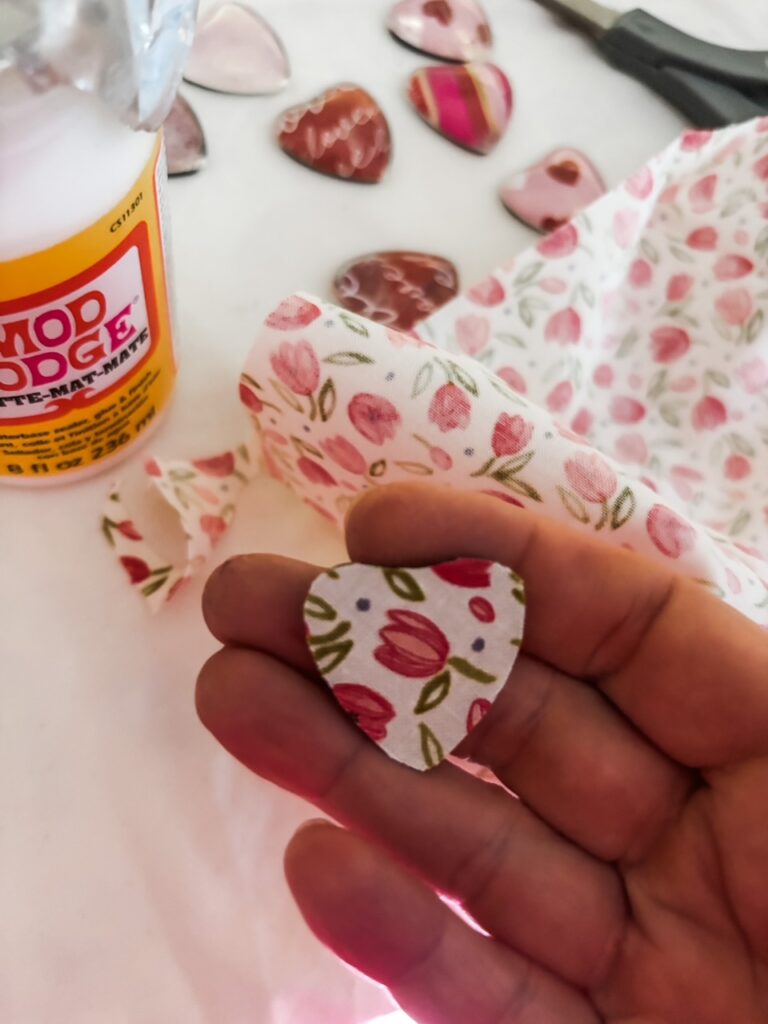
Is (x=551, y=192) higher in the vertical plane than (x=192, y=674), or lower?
higher

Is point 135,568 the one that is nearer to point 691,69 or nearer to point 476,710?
point 476,710

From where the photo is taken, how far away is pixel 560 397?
46cm

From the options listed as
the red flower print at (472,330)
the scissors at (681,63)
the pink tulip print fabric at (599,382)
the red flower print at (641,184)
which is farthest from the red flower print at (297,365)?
the scissors at (681,63)

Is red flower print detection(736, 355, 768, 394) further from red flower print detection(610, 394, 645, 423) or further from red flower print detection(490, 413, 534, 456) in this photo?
red flower print detection(490, 413, 534, 456)

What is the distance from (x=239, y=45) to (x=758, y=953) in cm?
50

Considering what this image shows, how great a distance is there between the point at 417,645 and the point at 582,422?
0.20 m

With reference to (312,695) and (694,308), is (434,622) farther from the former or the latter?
(694,308)

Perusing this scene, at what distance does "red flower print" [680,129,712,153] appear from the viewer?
492 millimetres

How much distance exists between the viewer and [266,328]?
1.23ft

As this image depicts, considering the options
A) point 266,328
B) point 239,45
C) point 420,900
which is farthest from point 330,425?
point 239,45

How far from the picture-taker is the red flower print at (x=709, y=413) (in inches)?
19.4

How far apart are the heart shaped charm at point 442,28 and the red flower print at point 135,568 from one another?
348mm

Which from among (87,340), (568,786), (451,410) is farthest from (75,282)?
(568,786)

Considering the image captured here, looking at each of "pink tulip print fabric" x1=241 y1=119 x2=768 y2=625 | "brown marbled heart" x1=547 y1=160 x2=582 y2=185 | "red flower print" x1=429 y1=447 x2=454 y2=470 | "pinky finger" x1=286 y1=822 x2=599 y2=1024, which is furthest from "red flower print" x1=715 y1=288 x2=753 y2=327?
"pinky finger" x1=286 y1=822 x2=599 y2=1024
